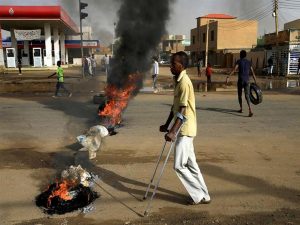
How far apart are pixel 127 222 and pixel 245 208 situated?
4.55ft

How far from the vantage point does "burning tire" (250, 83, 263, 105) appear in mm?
10312

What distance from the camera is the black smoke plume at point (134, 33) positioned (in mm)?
9070

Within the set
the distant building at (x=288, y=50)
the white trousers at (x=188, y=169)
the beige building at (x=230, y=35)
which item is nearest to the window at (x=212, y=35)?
the beige building at (x=230, y=35)

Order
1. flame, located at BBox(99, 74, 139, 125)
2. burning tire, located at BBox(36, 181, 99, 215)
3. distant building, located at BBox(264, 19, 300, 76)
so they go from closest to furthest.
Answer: burning tire, located at BBox(36, 181, 99, 215)
flame, located at BBox(99, 74, 139, 125)
distant building, located at BBox(264, 19, 300, 76)

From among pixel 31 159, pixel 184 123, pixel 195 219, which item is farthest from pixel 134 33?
pixel 195 219

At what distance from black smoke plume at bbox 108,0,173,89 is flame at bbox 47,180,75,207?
4.67 metres

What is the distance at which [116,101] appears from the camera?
859cm

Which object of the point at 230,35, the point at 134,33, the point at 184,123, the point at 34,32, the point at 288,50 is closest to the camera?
the point at 184,123

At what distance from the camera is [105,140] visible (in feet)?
24.0

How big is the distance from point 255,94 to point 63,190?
7.57 meters

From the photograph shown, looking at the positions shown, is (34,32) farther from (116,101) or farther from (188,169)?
(188,169)

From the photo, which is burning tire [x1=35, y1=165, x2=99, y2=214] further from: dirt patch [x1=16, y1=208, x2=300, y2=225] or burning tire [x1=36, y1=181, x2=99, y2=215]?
dirt patch [x1=16, y1=208, x2=300, y2=225]

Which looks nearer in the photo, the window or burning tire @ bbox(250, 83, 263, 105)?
burning tire @ bbox(250, 83, 263, 105)

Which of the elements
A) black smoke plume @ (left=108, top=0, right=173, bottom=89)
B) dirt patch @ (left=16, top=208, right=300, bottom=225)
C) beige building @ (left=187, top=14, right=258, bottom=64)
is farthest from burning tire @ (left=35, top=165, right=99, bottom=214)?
beige building @ (left=187, top=14, right=258, bottom=64)
